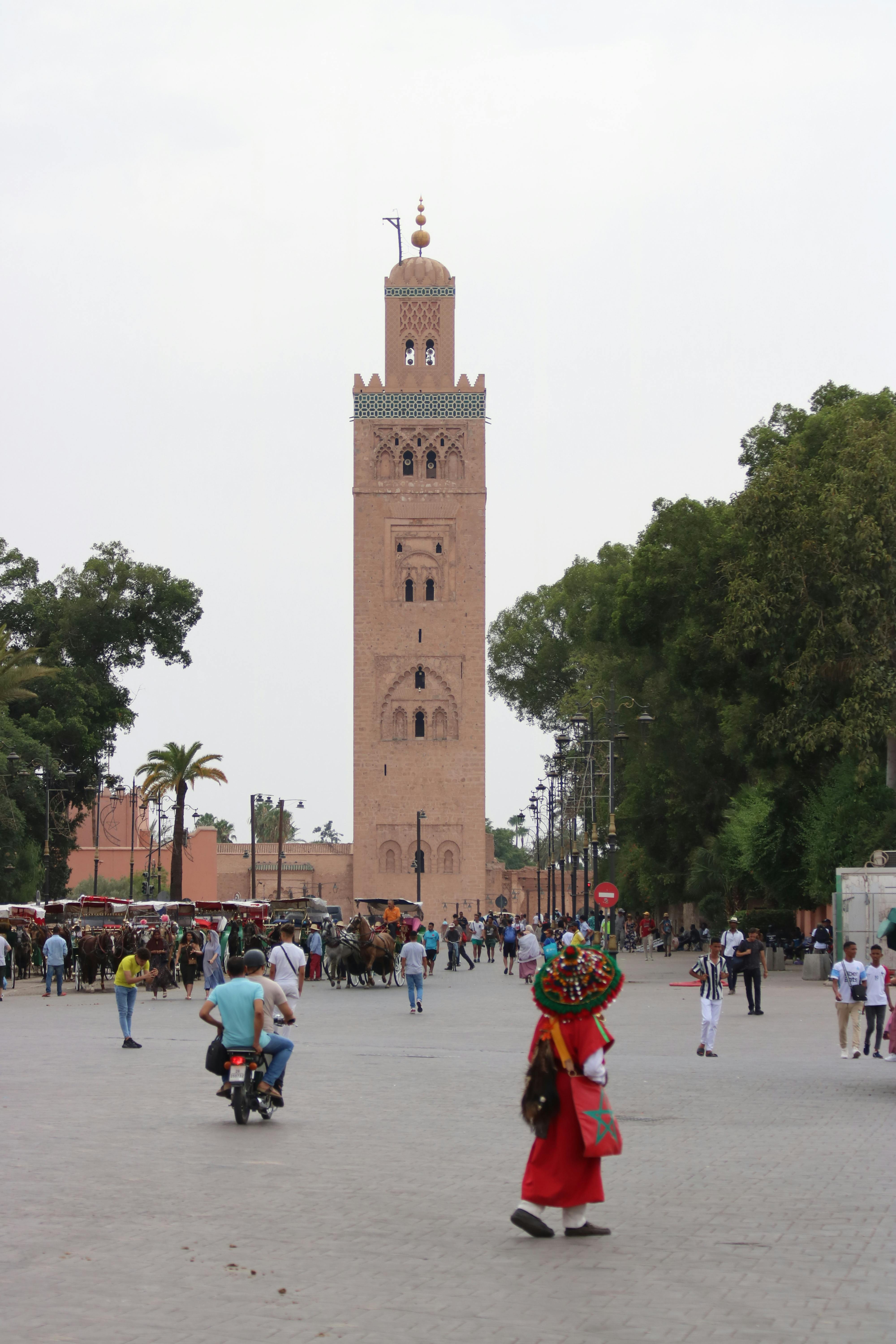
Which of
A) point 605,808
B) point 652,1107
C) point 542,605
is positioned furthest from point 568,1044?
point 542,605

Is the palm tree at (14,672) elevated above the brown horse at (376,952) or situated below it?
above

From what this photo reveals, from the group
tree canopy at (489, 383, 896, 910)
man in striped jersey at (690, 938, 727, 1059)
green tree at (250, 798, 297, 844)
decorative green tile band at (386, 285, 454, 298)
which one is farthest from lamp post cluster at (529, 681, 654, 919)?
green tree at (250, 798, 297, 844)

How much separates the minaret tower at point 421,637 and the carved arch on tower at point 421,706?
6cm

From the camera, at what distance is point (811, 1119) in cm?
1231

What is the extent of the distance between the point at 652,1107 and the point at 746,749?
26.0m

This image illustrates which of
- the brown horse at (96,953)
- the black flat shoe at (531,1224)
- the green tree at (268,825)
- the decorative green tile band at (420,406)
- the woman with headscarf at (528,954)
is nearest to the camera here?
the black flat shoe at (531,1224)

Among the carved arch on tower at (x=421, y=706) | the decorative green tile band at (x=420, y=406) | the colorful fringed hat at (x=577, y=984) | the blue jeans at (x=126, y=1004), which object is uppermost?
the decorative green tile band at (x=420, y=406)

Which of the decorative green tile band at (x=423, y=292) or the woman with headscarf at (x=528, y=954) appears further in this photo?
the decorative green tile band at (x=423, y=292)

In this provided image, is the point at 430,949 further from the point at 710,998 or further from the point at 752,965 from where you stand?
the point at 710,998

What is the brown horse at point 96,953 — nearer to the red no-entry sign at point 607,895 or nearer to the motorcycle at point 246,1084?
the red no-entry sign at point 607,895

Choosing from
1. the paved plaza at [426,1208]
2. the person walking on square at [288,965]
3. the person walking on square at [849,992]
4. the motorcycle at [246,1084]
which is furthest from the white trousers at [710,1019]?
the motorcycle at [246,1084]

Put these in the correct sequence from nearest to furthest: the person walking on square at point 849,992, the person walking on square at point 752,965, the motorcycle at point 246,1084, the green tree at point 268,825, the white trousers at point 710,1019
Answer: the motorcycle at point 246,1084 < the person walking on square at point 849,992 < the white trousers at point 710,1019 < the person walking on square at point 752,965 < the green tree at point 268,825

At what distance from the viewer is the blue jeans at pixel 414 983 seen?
82.2 ft

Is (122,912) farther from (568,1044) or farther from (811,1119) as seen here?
(568,1044)
